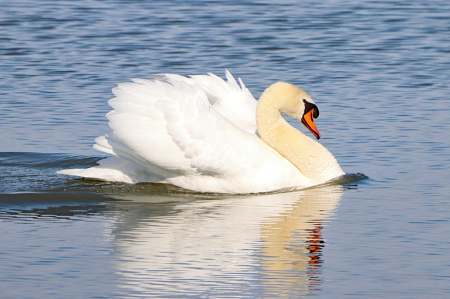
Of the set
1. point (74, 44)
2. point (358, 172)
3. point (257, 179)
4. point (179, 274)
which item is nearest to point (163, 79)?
point (257, 179)

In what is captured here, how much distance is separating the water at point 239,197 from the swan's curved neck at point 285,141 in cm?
37

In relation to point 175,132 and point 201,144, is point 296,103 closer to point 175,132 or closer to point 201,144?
point 201,144

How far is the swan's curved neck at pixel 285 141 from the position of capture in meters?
9.52

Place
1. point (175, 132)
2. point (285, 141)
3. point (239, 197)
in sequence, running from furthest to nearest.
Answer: point (285, 141) < point (239, 197) < point (175, 132)

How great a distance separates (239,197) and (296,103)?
1347 millimetres

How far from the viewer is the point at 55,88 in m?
13.8

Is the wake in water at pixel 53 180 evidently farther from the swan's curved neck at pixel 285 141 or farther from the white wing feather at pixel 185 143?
the swan's curved neck at pixel 285 141

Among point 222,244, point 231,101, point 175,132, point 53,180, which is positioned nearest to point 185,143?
point 175,132

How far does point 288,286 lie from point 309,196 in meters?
2.98

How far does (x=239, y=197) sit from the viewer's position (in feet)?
29.7

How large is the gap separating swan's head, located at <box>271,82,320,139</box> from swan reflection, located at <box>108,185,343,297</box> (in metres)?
1.11

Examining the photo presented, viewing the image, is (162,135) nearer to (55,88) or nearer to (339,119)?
(339,119)

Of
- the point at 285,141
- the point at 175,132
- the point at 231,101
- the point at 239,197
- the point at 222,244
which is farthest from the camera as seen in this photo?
the point at 231,101

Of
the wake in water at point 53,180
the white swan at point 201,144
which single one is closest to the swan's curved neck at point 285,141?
the white swan at point 201,144
